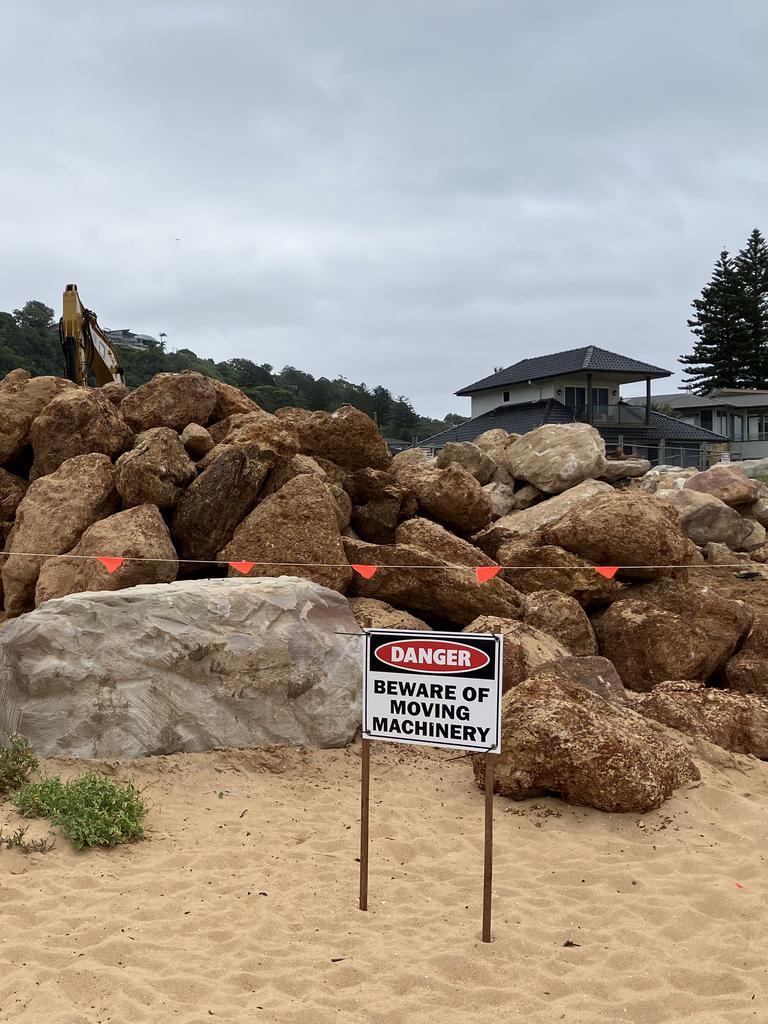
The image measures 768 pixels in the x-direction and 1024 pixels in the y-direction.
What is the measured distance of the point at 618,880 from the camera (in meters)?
5.33

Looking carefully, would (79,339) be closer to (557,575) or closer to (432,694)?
(557,575)

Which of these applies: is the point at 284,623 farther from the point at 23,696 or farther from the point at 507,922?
the point at 507,922

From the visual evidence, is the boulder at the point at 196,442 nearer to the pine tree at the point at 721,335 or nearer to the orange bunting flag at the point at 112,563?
the orange bunting flag at the point at 112,563

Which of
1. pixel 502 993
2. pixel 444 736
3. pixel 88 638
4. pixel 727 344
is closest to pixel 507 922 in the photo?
pixel 502 993

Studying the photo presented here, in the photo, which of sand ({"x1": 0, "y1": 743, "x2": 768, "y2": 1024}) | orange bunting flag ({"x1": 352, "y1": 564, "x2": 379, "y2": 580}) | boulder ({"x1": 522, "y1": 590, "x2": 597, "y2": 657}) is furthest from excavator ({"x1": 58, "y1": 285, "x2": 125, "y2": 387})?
sand ({"x1": 0, "y1": 743, "x2": 768, "y2": 1024})

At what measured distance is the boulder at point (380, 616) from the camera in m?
8.90

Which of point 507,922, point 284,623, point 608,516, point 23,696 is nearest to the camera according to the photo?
point 507,922

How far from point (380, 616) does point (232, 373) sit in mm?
63673

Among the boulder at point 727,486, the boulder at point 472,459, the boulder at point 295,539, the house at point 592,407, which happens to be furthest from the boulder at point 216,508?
the house at point 592,407

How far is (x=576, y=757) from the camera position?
6.31 m

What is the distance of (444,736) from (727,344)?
188 feet

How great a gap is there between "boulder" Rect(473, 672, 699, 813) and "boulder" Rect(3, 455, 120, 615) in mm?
5603

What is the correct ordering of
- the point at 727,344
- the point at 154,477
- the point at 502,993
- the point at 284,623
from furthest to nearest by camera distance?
the point at 727,344, the point at 154,477, the point at 284,623, the point at 502,993

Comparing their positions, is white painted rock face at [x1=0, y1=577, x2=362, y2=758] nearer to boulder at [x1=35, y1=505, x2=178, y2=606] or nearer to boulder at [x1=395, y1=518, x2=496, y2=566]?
boulder at [x1=35, y1=505, x2=178, y2=606]
